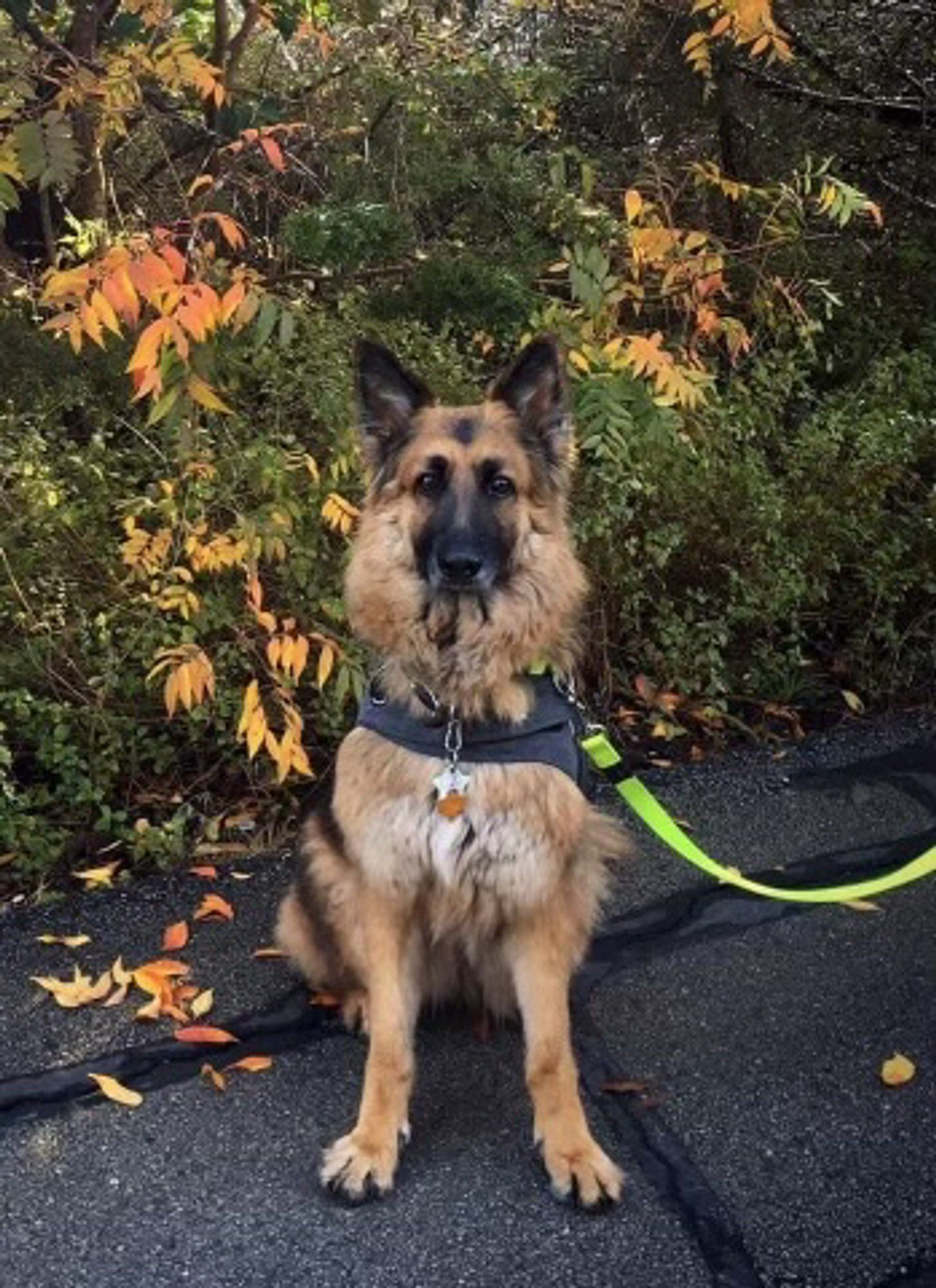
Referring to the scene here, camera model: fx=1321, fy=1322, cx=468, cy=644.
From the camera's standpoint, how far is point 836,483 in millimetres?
5543

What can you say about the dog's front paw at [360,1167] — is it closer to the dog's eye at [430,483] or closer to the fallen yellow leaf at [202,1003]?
the fallen yellow leaf at [202,1003]

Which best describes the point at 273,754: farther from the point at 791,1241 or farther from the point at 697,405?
the point at 697,405

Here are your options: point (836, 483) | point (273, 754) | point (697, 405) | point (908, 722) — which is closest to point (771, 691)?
point (908, 722)

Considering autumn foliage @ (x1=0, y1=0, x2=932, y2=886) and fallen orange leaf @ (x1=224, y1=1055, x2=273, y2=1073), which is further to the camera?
autumn foliage @ (x1=0, y1=0, x2=932, y2=886)

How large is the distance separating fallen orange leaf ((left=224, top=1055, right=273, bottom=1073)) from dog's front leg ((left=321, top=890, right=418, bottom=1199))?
0.37 metres

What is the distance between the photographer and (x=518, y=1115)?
3.27 m

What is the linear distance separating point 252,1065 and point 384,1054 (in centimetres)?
51

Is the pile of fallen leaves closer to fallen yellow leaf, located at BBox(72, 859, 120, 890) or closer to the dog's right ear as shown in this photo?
fallen yellow leaf, located at BBox(72, 859, 120, 890)

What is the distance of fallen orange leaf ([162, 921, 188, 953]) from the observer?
397cm

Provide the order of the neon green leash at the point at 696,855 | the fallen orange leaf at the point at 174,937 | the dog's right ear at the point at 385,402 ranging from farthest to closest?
the fallen orange leaf at the point at 174,937 < the dog's right ear at the point at 385,402 < the neon green leash at the point at 696,855

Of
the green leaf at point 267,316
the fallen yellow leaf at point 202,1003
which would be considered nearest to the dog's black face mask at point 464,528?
the green leaf at point 267,316

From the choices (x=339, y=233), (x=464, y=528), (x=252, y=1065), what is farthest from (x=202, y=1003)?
(x=339, y=233)

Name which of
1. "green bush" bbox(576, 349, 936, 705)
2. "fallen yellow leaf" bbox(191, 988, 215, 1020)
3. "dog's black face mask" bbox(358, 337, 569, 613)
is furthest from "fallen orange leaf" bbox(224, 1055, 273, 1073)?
"green bush" bbox(576, 349, 936, 705)

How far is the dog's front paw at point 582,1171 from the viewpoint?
9.68 feet
